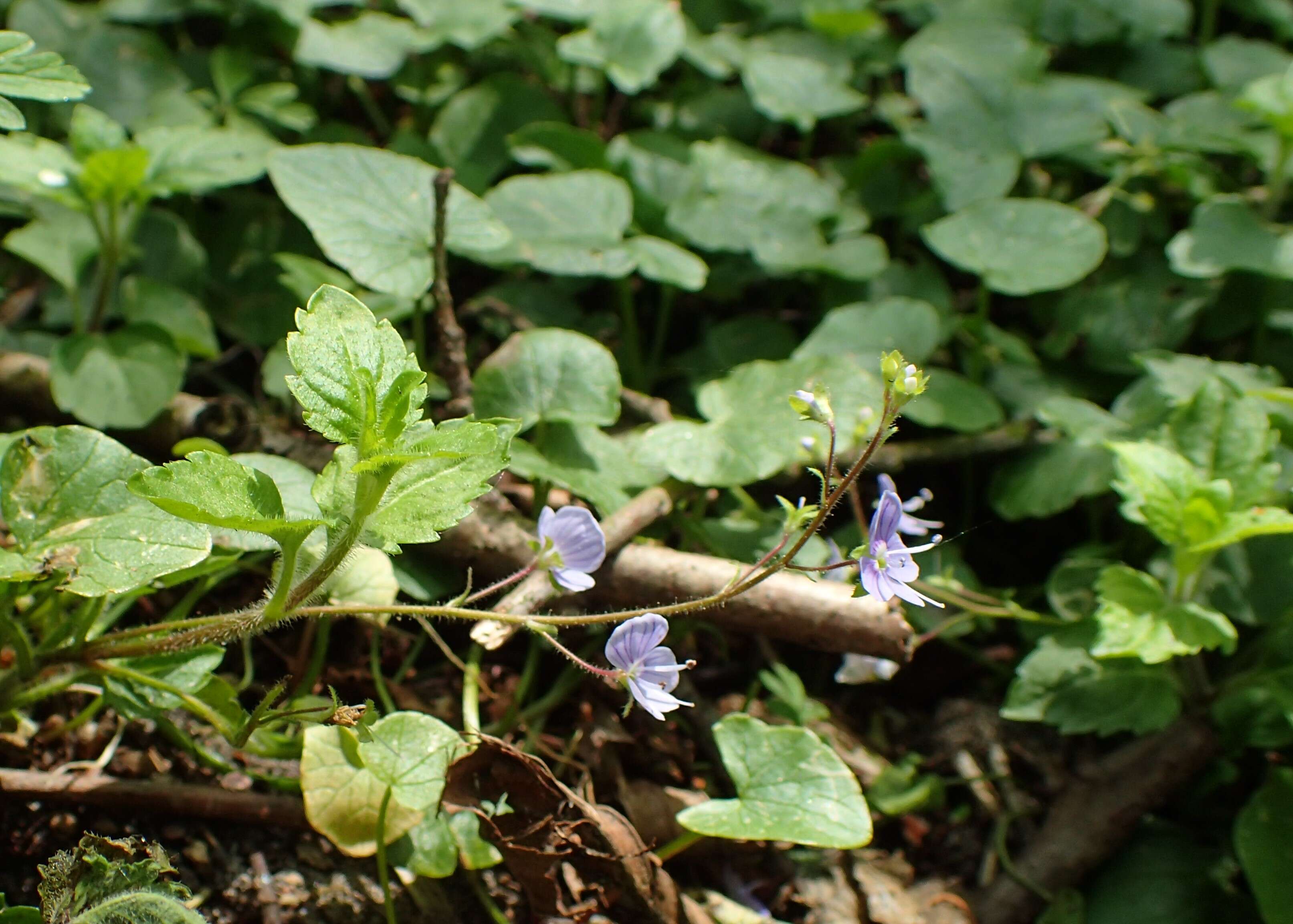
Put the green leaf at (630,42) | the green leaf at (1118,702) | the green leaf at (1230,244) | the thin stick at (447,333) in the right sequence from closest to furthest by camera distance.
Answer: the green leaf at (1118,702) < the thin stick at (447,333) < the green leaf at (1230,244) < the green leaf at (630,42)

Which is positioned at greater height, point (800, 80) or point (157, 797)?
point (800, 80)

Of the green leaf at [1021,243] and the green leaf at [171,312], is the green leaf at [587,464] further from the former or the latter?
the green leaf at [1021,243]

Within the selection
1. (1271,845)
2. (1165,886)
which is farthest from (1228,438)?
(1165,886)

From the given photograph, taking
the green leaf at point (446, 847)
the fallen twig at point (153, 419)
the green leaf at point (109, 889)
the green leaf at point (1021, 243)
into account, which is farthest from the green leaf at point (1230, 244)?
the green leaf at point (109, 889)

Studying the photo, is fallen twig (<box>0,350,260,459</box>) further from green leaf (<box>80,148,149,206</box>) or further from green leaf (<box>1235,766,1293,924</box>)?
green leaf (<box>1235,766,1293,924</box>)

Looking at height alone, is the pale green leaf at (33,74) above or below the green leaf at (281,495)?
above

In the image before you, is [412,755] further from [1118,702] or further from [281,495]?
[1118,702]

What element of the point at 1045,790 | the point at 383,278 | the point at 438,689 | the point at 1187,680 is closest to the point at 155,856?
the point at 438,689
